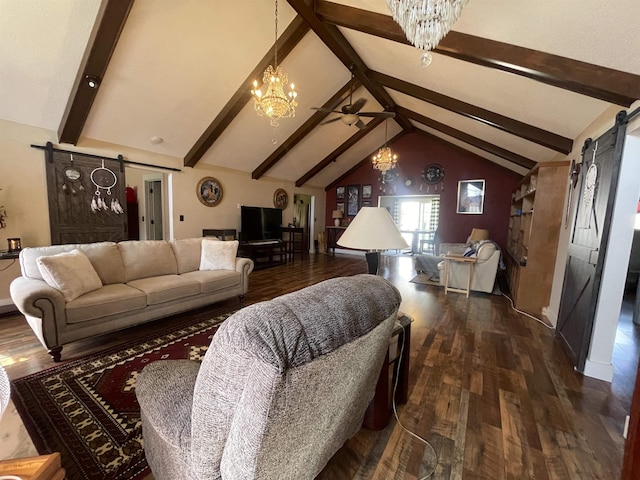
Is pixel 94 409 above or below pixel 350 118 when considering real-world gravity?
below

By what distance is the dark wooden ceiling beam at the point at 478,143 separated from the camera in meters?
4.71

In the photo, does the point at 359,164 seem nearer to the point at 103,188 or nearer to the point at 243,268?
the point at 243,268

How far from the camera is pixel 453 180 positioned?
719 centimetres

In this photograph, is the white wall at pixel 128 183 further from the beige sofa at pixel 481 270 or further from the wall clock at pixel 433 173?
the beige sofa at pixel 481 270

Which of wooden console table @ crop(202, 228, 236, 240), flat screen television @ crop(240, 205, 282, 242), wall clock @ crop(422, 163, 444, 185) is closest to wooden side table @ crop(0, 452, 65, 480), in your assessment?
wooden console table @ crop(202, 228, 236, 240)

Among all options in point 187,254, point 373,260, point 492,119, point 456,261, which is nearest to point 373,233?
point 373,260

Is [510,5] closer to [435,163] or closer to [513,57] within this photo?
[513,57]

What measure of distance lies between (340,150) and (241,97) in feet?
11.6

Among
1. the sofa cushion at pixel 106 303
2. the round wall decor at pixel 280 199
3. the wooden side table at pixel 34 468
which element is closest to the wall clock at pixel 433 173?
the round wall decor at pixel 280 199

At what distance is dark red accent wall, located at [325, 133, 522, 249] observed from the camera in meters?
6.62

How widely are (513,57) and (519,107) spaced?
1.17 metres

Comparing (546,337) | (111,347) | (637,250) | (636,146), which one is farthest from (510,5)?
(637,250)

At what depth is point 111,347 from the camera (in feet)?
7.78

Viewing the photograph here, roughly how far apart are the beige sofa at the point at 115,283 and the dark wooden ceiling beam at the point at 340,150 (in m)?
4.61
